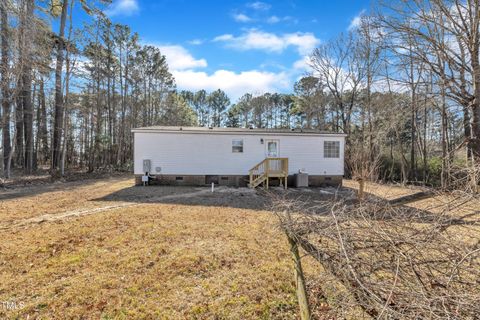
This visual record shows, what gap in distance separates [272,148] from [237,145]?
2.06 metres

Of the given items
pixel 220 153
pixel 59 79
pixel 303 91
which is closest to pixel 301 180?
pixel 220 153

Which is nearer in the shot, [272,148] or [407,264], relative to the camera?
[407,264]

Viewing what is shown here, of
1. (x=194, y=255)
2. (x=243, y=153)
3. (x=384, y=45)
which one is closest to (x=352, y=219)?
(x=194, y=255)

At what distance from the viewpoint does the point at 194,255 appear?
448cm

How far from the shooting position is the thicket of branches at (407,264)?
4.41ft

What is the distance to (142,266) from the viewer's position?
13.2ft

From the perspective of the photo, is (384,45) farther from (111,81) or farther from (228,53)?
(111,81)

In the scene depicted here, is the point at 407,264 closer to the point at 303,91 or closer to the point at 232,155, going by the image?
the point at 232,155

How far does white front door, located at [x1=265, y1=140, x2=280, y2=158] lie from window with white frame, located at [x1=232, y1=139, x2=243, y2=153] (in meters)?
1.47

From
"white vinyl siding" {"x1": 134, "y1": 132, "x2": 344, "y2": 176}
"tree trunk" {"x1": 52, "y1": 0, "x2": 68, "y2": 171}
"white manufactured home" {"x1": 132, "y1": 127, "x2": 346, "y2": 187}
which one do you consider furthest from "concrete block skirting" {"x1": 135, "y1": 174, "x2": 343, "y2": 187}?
"tree trunk" {"x1": 52, "y1": 0, "x2": 68, "y2": 171}

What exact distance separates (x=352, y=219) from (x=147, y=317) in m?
2.53

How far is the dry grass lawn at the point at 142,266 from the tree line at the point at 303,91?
3258mm

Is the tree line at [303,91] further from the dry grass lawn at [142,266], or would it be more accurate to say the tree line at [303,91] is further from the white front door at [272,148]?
the dry grass lawn at [142,266]

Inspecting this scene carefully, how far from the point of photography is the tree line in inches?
251
